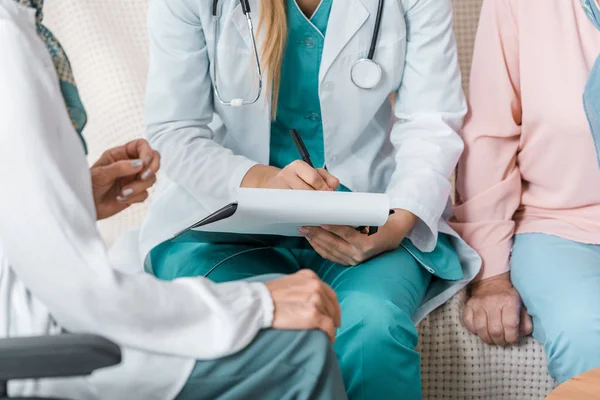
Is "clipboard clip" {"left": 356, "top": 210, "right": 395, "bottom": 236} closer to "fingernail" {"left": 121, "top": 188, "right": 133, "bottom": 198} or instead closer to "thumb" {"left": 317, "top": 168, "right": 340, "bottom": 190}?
"thumb" {"left": 317, "top": 168, "right": 340, "bottom": 190}

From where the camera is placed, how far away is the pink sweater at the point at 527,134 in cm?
147

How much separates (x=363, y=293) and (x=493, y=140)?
45 cm

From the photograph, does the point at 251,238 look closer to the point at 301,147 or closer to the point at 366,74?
the point at 301,147

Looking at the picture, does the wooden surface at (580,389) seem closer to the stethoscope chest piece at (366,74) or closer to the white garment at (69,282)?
the white garment at (69,282)

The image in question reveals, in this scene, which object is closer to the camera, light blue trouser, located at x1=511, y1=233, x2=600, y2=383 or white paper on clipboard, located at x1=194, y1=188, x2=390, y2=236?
white paper on clipboard, located at x1=194, y1=188, x2=390, y2=236

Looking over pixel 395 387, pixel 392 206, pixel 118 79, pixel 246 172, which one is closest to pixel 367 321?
pixel 395 387

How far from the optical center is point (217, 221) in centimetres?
119

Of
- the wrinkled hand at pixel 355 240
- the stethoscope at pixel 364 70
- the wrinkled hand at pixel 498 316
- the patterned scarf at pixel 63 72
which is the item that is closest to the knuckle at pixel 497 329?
the wrinkled hand at pixel 498 316

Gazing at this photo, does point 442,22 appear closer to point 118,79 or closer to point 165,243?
point 165,243

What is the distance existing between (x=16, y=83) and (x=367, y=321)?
69 centimetres

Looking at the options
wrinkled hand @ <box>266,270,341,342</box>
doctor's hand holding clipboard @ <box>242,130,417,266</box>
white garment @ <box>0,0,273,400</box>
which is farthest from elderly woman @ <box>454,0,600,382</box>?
white garment @ <box>0,0,273,400</box>

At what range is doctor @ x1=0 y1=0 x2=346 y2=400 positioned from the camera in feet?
2.75

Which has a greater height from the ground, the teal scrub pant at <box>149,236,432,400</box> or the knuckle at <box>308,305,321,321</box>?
the knuckle at <box>308,305,321,321</box>

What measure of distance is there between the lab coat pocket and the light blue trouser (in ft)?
0.63
